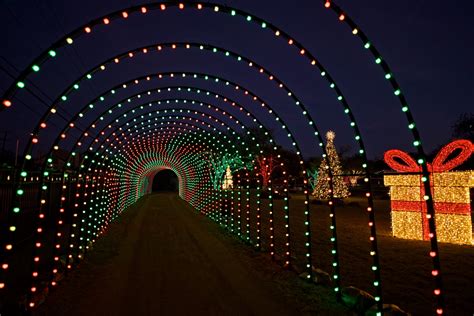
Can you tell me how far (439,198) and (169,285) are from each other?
28.0ft

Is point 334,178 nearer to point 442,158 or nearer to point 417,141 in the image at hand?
point 442,158

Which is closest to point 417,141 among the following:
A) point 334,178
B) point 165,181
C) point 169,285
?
point 169,285

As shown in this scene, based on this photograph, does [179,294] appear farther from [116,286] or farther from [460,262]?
[460,262]

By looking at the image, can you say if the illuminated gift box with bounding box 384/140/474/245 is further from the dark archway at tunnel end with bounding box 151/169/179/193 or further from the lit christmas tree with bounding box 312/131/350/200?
the dark archway at tunnel end with bounding box 151/169/179/193

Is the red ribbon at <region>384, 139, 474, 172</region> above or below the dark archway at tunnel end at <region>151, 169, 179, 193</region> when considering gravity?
above

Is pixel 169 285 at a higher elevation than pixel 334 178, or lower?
lower

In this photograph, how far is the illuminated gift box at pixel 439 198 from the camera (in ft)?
32.1

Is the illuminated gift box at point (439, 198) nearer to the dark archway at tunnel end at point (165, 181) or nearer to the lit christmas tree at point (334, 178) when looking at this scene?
the lit christmas tree at point (334, 178)

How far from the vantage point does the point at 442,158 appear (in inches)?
401

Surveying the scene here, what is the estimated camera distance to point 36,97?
1030cm

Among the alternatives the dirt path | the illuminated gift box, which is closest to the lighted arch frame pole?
the dirt path

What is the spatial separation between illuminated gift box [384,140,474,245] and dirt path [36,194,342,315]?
5.74 meters

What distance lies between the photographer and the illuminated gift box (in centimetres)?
980

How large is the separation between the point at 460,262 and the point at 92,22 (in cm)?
891
